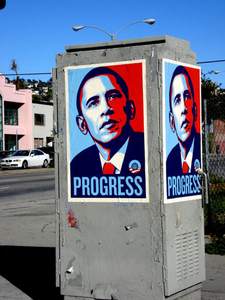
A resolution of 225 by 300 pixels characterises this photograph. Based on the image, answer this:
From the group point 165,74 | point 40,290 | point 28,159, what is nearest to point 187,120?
point 165,74

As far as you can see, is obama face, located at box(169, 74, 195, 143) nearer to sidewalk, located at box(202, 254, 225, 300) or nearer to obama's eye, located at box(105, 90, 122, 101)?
obama's eye, located at box(105, 90, 122, 101)

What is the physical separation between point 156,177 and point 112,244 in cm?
75

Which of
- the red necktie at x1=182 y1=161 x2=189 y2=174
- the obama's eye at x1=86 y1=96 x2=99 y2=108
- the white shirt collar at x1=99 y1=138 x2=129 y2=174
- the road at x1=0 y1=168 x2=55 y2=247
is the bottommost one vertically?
the road at x1=0 y1=168 x2=55 y2=247

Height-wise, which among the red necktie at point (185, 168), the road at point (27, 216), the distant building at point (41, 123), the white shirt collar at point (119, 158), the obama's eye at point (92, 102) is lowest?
the road at point (27, 216)

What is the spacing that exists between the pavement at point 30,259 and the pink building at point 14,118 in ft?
143

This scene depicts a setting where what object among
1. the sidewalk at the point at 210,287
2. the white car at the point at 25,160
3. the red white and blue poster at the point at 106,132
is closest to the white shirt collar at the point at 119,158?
the red white and blue poster at the point at 106,132

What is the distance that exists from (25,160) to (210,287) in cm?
3749

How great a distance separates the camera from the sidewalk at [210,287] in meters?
6.42

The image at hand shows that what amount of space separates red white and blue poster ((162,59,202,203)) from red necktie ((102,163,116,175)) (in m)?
0.50

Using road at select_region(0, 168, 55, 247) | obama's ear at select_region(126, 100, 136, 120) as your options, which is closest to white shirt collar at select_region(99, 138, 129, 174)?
obama's ear at select_region(126, 100, 136, 120)

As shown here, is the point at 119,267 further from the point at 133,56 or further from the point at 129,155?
the point at 133,56

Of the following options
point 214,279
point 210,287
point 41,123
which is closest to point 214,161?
point 214,279

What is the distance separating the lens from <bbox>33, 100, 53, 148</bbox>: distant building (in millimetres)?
64125

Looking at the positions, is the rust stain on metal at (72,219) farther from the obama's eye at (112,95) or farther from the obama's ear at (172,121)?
the obama's ear at (172,121)
